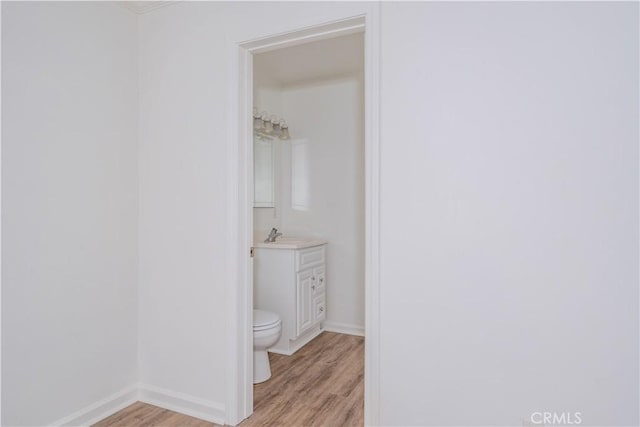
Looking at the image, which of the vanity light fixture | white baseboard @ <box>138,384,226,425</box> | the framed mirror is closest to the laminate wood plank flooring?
white baseboard @ <box>138,384,226,425</box>

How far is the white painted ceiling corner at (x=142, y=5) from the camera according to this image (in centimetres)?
216

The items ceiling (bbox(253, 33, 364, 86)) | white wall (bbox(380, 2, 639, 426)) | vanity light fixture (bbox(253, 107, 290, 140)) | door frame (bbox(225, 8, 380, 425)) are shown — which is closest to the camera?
white wall (bbox(380, 2, 639, 426))

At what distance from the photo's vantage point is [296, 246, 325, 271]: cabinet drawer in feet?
9.83

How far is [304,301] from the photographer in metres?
3.09

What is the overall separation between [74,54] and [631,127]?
246 centimetres

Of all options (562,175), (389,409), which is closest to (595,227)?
(562,175)

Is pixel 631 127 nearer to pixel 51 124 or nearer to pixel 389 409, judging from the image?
pixel 389 409

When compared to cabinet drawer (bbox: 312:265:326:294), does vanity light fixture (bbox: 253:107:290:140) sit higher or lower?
higher

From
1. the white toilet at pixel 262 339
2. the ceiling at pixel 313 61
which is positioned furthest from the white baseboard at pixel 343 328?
the ceiling at pixel 313 61

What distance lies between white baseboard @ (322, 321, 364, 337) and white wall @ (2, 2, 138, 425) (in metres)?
1.76

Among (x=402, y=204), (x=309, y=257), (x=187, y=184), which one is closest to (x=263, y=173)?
(x=309, y=257)

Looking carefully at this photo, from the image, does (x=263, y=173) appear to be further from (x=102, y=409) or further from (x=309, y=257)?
(x=102, y=409)

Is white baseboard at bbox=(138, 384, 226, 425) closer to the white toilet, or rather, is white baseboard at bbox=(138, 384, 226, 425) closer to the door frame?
the door frame

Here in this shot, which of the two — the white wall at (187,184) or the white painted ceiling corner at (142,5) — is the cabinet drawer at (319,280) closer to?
the white wall at (187,184)
